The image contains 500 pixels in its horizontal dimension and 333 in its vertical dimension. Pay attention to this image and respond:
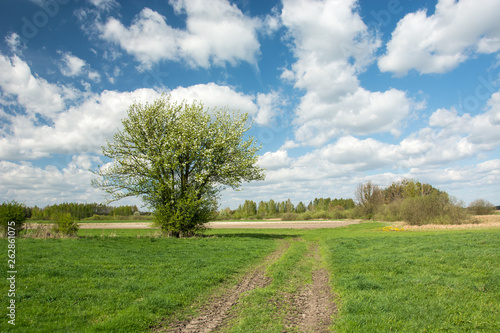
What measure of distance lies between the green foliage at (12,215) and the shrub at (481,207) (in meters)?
73.3

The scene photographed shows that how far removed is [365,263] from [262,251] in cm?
706

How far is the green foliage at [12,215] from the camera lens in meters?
21.6

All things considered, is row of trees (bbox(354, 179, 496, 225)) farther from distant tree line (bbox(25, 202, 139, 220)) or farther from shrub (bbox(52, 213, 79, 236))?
distant tree line (bbox(25, 202, 139, 220))

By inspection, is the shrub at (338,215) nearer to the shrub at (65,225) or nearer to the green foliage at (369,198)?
the green foliage at (369,198)

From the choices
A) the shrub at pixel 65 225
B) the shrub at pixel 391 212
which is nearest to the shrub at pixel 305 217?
the shrub at pixel 391 212

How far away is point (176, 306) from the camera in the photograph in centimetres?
754

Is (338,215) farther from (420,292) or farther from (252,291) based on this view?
(252,291)

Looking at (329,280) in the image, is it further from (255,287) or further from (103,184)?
(103,184)

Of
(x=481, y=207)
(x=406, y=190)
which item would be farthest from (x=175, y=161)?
(x=406, y=190)

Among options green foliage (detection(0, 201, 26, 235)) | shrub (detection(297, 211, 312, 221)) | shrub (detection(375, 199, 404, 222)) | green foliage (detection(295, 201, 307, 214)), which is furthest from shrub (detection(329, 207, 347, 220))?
green foliage (detection(0, 201, 26, 235))

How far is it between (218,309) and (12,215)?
75.6 ft

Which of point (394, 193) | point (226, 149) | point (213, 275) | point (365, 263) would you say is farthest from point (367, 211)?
point (213, 275)

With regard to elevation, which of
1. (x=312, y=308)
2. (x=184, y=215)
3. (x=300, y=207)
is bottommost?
(x=300, y=207)

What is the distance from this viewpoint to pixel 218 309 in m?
7.55
